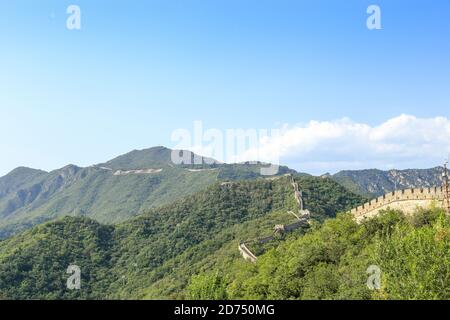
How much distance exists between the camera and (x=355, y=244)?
36.3 metres

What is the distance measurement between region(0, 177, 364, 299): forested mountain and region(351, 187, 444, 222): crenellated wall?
66.7ft

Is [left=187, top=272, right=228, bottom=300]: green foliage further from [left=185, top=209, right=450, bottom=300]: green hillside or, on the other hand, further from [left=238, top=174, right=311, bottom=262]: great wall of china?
[left=238, top=174, right=311, bottom=262]: great wall of china

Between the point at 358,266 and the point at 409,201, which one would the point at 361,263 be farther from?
the point at 409,201

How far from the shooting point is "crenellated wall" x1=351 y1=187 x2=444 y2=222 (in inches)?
1480

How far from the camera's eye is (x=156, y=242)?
294 ft

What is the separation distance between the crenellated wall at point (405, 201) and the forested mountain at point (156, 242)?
20.3 meters

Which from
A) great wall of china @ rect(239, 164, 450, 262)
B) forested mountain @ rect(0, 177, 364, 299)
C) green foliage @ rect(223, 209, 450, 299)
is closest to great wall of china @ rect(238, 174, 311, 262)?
forested mountain @ rect(0, 177, 364, 299)

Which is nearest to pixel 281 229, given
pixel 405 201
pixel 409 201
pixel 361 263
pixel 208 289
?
pixel 405 201

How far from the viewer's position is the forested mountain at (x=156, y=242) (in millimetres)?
71062

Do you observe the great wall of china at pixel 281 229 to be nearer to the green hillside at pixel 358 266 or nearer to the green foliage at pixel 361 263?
the green hillside at pixel 358 266
